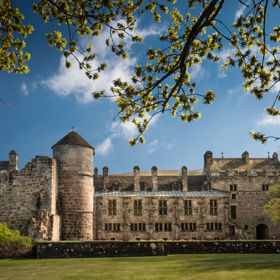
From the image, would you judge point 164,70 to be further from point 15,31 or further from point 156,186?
point 156,186

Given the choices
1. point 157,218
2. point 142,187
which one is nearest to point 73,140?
point 157,218

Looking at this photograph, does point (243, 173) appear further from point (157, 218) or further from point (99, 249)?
point (99, 249)

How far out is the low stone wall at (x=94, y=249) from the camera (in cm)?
1720

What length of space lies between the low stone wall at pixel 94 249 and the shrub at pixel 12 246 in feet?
7.93

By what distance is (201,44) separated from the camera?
10.1 m

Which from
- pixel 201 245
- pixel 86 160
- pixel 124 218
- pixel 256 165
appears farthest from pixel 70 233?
pixel 256 165

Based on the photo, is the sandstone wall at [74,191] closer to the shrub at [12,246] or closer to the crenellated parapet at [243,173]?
the shrub at [12,246]

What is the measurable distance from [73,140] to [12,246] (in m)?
11.5

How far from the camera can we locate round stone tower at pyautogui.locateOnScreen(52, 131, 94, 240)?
27797 millimetres

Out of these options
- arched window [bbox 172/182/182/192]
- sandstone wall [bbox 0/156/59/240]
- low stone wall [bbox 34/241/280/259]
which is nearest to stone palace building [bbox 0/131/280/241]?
arched window [bbox 172/182/182/192]

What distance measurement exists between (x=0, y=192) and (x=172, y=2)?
2221cm

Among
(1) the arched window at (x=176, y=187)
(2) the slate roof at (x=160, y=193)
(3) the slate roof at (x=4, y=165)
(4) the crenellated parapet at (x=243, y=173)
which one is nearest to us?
(2) the slate roof at (x=160, y=193)

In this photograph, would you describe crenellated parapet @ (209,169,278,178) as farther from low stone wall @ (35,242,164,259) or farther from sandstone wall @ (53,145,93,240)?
low stone wall @ (35,242,164,259)

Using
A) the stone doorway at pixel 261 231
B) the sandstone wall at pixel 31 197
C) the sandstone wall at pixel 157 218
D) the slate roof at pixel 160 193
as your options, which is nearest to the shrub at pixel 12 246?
the sandstone wall at pixel 31 197
